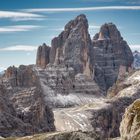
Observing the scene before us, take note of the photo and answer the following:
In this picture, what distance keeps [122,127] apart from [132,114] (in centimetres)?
→ 145

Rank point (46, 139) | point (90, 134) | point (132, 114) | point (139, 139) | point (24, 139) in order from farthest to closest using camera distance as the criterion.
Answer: point (24, 139) → point (46, 139) → point (90, 134) → point (132, 114) → point (139, 139)

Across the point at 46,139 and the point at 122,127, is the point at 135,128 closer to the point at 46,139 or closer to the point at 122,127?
the point at 122,127

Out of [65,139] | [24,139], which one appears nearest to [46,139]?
[65,139]

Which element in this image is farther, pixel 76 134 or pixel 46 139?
pixel 46 139

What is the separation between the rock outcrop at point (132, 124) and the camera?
37938mm

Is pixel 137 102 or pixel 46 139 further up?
pixel 137 102

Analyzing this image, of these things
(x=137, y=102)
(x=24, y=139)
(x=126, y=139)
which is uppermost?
(x=137, y=102)

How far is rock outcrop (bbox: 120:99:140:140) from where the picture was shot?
37.9m

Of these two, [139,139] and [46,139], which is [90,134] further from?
[139,139]

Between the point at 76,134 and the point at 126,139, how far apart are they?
49.1 metres

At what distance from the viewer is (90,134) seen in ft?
283

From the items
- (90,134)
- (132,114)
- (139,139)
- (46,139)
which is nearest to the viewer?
(139,139)

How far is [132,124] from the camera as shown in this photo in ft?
128

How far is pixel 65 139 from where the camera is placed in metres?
87.6
